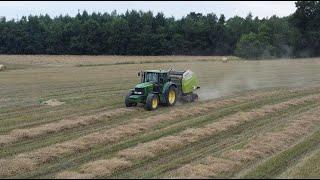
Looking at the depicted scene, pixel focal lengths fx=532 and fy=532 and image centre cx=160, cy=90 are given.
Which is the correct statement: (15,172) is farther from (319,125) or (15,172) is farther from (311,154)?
(319,125)

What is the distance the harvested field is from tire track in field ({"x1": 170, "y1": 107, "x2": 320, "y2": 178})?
1.0 inches

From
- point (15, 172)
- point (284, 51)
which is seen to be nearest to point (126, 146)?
point (15, 172)

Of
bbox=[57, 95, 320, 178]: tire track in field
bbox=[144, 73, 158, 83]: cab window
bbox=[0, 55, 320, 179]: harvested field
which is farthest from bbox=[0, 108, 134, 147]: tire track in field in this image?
bbox=[57, 95, 320, 178]: tire track in field

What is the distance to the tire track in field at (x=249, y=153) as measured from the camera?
12.0 m

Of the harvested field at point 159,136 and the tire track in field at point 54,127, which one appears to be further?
the tire track in field at point 54,127

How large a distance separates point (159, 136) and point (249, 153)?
3366mm

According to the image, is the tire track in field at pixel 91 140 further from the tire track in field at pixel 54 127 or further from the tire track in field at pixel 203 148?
the tire track in field at pixel 203 148

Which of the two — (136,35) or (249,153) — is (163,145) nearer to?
(249,153)

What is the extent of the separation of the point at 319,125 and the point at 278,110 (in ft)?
11.9

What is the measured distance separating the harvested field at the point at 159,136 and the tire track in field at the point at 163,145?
3cm

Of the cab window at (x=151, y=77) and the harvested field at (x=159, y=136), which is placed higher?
the cab window at (x=151, y=77)

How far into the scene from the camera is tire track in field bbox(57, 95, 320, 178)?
1234cm

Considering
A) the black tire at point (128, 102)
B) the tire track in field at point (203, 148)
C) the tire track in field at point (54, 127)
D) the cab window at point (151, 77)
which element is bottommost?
Answer: the tire track in field at point (203, 148)

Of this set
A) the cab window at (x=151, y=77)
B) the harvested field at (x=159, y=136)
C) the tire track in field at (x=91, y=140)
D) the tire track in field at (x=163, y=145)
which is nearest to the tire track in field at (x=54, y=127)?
the harvested field at (x=159, y=136)
